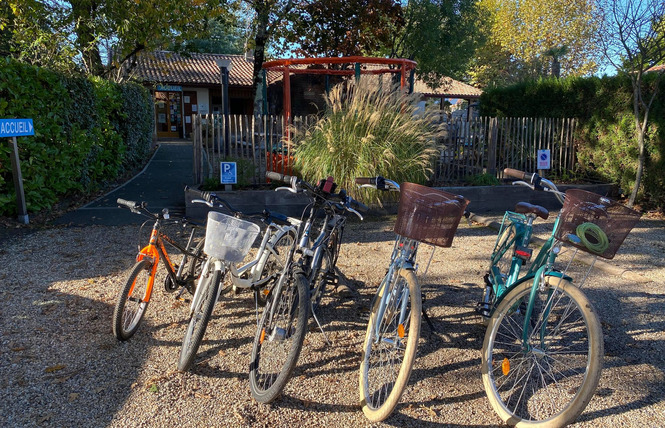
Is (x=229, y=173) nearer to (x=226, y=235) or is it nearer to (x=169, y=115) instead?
(x=226, y=235)

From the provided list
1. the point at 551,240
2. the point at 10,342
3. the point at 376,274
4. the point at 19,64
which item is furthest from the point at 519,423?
the point at 19,64

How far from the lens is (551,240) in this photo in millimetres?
2986

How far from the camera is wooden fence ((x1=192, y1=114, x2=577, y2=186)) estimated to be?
8.42 meters

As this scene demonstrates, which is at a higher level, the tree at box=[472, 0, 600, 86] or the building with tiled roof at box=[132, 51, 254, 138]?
the tree at box=[472, 0, 600, 86]

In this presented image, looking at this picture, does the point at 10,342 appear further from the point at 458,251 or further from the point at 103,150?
the point at 103,150

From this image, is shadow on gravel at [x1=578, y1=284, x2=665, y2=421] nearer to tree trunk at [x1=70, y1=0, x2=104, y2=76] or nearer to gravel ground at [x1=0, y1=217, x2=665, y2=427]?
gravel ground at [x1=0, y1=217, x2=665, y2=427]

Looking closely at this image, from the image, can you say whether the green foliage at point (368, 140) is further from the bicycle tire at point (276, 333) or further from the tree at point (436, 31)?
the tree at point (436, 31)

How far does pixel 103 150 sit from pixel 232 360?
7847mm

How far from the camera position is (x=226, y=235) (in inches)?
118

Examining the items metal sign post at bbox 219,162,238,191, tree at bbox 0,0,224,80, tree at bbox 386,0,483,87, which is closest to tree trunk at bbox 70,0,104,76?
tree at bbox 0,0,224,80

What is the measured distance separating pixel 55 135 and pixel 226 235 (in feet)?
19.5

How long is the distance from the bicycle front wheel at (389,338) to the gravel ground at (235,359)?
0.13 metres

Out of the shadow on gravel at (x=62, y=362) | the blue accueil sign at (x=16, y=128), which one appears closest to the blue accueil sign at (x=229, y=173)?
the blue accueil sign at (x=16, y=128)

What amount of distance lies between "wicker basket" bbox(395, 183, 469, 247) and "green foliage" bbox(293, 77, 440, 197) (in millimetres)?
4566
